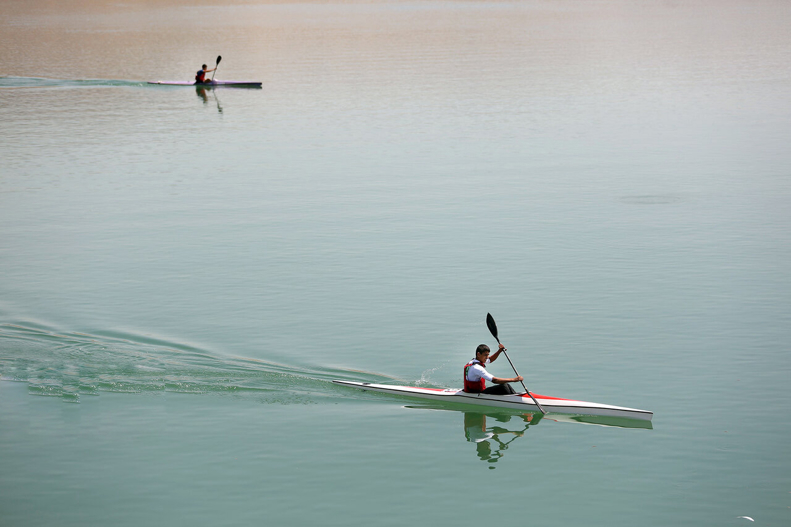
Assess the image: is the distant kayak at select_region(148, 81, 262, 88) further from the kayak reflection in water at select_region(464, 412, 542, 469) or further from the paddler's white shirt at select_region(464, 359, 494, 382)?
the kayak reflection in water at select_region(464, 412, 542, 469)

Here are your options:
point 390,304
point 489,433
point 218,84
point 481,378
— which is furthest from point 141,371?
point 218,84

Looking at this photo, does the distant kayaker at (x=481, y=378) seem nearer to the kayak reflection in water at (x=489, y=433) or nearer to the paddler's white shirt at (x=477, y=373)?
the paddler's white shirt at (x=477, y=373)

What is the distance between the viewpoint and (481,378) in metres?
17.4

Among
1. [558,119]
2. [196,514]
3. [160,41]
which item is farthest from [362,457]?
[160,41]

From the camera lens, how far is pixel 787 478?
14.8m

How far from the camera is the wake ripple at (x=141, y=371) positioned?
18250 millimetres

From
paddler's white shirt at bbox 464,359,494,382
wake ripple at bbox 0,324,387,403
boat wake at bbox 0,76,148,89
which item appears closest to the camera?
paddler's white shirt at bbox 464,359,494,382

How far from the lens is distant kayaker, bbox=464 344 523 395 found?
17.3 meters

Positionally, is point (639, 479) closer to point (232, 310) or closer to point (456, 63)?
point (232, 310)

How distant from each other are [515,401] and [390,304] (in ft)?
19.7

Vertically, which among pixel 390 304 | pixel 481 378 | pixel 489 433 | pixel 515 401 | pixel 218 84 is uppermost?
pixel 218 84

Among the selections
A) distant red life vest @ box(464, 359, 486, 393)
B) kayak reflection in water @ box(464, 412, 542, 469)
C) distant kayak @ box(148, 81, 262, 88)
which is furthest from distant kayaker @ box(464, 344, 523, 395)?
distant kayak @ box(148, 81, 262, 88)

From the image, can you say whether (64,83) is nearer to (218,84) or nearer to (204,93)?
(204,93)

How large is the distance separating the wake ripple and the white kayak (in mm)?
962
